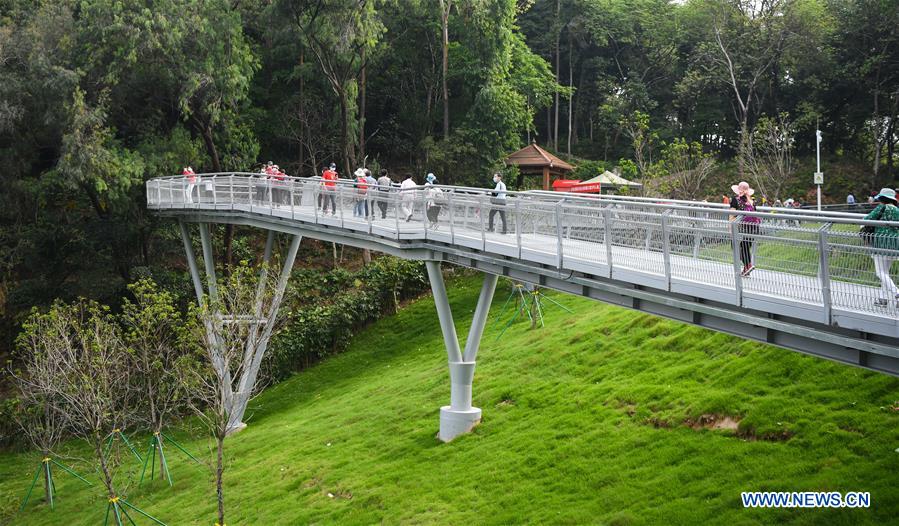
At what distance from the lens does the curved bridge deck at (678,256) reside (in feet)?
35.6

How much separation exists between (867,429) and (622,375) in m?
7.35

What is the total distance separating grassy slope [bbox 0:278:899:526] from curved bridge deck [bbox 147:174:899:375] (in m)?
3.39

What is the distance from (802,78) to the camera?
5234cm

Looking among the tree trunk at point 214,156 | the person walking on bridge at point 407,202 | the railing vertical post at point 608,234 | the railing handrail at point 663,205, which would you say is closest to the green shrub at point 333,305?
the tree trunk at point 214,156

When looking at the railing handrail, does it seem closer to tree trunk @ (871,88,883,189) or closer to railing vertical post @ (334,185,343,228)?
railing vertical post @ (334,185,343,228)

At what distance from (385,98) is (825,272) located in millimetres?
41807

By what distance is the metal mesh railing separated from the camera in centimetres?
1077

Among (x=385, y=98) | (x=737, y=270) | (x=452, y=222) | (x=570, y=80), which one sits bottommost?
(x=737, y=270)

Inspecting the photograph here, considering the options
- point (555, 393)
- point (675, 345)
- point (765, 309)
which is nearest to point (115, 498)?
point (555, 393)

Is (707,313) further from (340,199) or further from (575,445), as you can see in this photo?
(340,199)

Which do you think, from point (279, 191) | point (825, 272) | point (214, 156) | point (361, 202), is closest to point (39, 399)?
point (214, 156)

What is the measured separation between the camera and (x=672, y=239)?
13.6m

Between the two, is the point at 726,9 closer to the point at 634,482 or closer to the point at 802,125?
the point at 802,125

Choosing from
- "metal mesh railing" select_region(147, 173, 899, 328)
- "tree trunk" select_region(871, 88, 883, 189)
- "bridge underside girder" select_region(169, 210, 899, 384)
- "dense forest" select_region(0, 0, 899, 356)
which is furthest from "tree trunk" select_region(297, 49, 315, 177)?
"tree trunk" select_region(871, 88, 883, 189)
